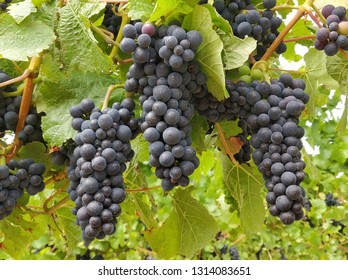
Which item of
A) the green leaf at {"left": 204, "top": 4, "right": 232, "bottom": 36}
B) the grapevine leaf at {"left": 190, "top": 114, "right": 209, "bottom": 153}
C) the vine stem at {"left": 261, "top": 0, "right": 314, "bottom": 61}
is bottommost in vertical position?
the grapevine leaf at {"left": 190, "top": 114, "right": 209, "bottom": 153}

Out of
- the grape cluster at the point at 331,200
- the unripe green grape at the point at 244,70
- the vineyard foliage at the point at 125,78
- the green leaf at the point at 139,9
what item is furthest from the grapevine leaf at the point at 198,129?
the grape cluster at the point at 331,200

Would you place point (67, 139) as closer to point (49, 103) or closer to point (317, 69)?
point (49, 103)

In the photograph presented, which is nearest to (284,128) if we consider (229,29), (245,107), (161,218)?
(245,107)

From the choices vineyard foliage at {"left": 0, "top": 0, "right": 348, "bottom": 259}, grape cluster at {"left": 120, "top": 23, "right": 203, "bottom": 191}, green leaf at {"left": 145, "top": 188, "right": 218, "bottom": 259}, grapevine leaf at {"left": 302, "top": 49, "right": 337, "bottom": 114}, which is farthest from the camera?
green leaf at {"left": 145, "top": 188, "right": 218, "bottom": 259}

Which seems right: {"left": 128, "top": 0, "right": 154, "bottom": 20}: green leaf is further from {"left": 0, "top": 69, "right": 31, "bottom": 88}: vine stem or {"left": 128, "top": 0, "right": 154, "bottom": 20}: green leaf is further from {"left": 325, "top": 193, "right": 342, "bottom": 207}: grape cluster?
{"left": 325, "top": 193, "right": 342, "bottom": 207}: grape cluster

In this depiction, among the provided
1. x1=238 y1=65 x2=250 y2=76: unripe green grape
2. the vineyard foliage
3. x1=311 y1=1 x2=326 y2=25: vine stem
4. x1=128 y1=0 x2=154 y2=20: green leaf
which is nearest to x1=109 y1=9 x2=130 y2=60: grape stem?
the vineyard foliage

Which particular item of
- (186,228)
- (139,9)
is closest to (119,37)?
(139,9)
